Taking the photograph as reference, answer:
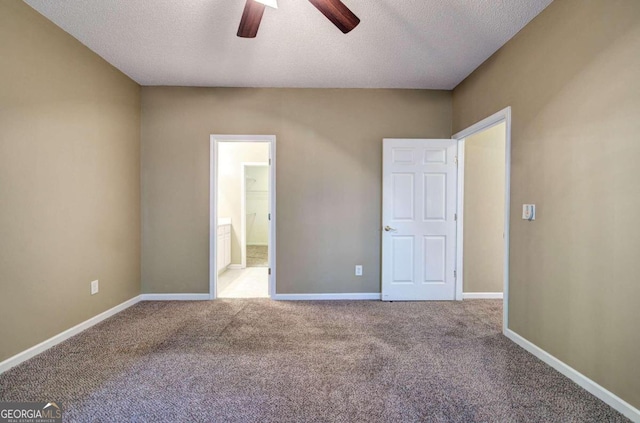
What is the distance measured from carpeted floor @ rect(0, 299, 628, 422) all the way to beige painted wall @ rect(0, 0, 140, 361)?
368 mm

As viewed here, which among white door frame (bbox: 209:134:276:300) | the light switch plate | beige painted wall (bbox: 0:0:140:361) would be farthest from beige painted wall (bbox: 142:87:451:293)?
the light switch plate

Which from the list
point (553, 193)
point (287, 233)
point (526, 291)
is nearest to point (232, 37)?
point (287, 233)

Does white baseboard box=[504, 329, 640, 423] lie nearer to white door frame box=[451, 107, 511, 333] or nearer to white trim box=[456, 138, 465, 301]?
white door frame box=[451, 107, 511, 333]

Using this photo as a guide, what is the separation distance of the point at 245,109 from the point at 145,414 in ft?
10.2

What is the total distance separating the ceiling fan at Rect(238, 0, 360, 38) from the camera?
5.79 ft

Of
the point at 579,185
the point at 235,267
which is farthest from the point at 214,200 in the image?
the point at 579,185

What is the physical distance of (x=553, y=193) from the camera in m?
2.13

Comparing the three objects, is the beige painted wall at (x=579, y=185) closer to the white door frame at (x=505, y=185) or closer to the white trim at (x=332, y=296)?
the white door frame at (x=505, y=185)

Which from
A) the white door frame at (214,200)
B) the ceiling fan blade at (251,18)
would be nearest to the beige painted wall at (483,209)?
the white door frame at (214,200)

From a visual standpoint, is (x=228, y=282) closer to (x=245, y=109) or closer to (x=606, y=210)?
(x=245, y=109)

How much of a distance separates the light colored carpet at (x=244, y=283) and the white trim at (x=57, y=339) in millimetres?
1129

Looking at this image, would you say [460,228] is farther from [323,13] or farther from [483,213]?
[323,13]

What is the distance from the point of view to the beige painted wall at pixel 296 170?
11.9 feet

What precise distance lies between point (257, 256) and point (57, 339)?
456 cm
